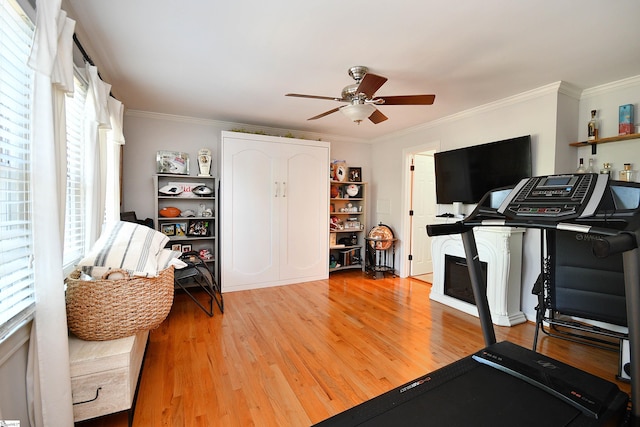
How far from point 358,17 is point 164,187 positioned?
10.3ft

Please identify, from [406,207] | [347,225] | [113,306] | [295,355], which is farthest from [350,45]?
[347,225]

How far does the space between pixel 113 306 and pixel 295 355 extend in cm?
137

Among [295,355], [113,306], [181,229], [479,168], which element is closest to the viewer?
[113,306]

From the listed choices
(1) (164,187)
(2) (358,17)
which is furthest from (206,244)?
(2) (358,17)

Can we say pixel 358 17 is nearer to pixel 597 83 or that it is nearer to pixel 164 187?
pixel 597 83

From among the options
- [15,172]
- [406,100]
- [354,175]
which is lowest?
[15,172]

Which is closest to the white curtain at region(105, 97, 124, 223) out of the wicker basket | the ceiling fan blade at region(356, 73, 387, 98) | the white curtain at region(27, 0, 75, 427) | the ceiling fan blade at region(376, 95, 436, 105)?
the wicker basket

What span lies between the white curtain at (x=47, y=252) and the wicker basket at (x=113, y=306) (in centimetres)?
21

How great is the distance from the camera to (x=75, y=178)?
2.16m

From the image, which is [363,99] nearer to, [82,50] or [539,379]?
[82,50]

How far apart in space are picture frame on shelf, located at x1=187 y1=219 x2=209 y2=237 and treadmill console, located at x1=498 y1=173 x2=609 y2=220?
11.9ft

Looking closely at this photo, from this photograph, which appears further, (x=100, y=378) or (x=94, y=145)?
(x=94, y=145)

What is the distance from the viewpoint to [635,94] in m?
2.63

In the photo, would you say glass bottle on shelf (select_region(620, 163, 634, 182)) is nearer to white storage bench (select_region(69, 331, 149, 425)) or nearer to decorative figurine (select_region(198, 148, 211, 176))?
white storage bench (select_region(69, 331, 149, 425))
